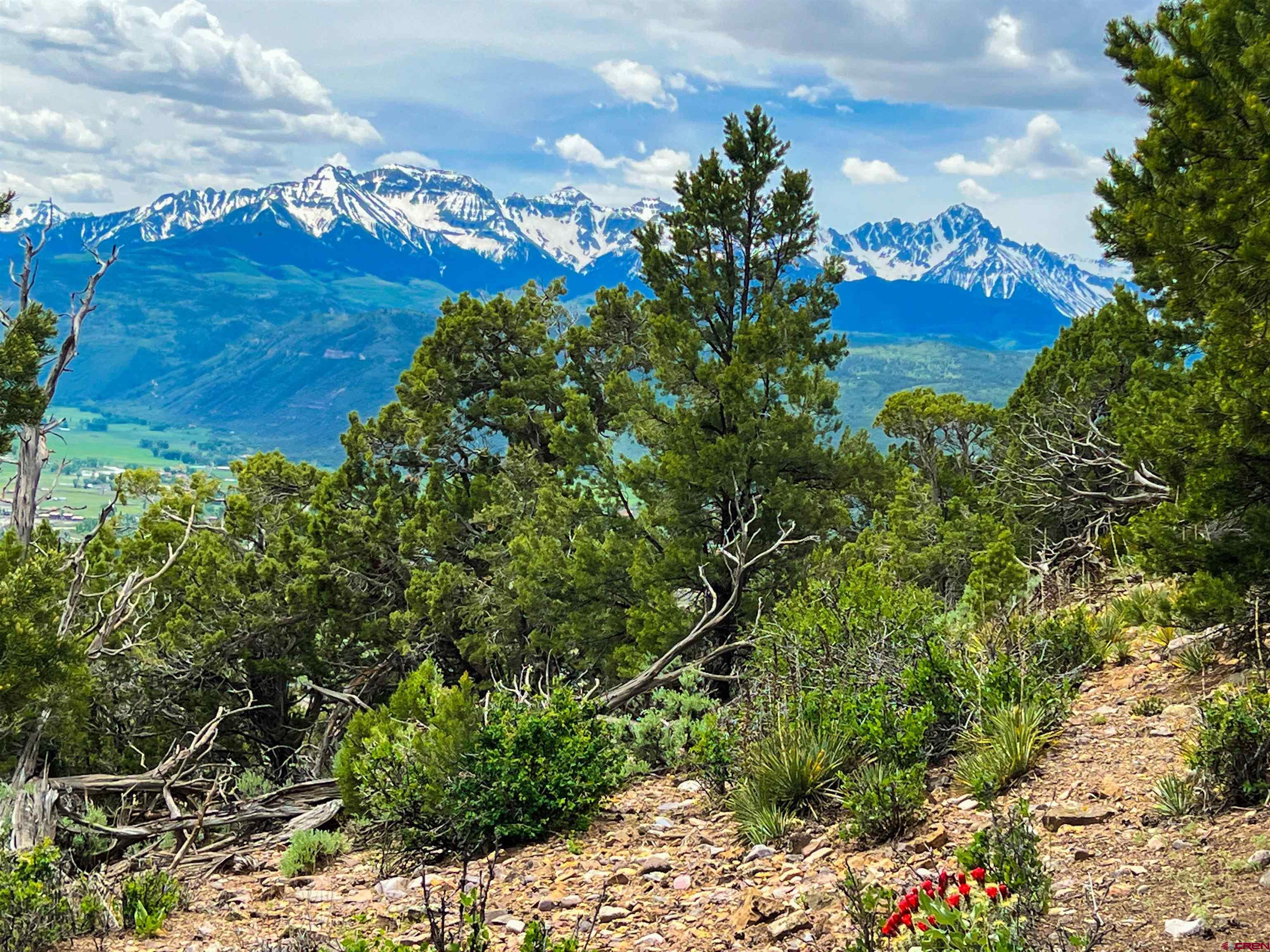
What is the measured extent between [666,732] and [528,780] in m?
2.11

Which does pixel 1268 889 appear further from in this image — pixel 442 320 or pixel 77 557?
pixel 442 320

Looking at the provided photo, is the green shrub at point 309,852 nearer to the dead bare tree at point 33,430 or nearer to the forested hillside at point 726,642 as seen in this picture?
the forested hillside at point 726,642

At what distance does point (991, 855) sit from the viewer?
3969 millimetres

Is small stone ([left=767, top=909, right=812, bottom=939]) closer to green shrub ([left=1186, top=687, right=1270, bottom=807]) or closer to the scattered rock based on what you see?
the scattered rock

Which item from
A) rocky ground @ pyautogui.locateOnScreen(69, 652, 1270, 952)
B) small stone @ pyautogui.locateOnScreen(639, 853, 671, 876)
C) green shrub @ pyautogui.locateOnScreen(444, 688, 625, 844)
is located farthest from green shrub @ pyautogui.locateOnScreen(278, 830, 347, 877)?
small stone @ pyautogui.locateOnScreen(639, 853, 671, 876)

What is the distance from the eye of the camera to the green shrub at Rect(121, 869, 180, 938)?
561cm

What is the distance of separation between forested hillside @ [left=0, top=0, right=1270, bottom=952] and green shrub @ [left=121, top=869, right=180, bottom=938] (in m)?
0.03

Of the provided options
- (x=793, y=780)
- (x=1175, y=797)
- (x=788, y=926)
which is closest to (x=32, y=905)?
(x=788, y=926)

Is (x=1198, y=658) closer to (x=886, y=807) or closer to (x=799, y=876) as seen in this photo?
(x=886, y=807)

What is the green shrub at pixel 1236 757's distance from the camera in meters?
4.71

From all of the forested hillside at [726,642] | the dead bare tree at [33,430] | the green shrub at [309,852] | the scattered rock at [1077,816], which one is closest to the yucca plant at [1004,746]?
the forested hillside at [726,642]

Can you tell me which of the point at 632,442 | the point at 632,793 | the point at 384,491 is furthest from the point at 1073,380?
the point at 632,793

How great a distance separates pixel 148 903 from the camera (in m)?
5.80

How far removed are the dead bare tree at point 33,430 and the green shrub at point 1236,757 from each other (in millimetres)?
11424
